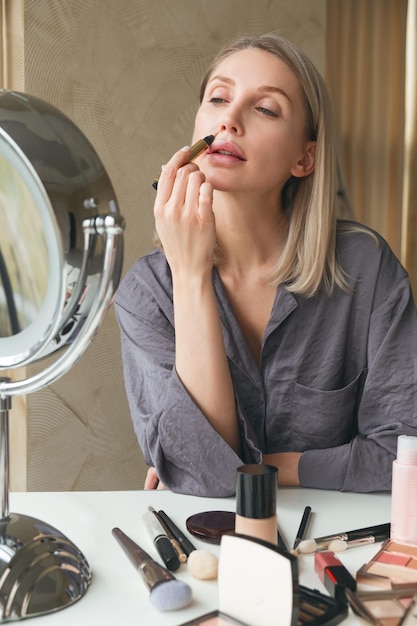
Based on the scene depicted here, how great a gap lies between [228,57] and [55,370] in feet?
2.36

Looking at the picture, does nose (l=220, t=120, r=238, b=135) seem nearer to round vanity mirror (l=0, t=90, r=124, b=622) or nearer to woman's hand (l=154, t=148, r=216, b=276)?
woman's hand (l=154, t=148, r=216, b=276)

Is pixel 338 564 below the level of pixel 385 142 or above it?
below

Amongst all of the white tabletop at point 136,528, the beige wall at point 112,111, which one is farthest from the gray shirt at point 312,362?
the beige wall at point 112,111

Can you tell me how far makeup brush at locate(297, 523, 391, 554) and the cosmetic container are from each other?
0.02 metres

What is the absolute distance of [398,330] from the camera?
104 cm

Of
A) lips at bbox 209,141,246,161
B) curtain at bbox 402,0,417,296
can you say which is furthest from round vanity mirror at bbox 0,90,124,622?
curtain at bbox 402,0,417,296

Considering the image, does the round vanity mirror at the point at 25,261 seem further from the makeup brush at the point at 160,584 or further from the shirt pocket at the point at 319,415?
the shirt pocket at the point at 319,415

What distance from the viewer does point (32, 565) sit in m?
0.56

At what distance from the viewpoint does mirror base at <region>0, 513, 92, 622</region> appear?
54 centimetres

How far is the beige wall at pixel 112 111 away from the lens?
1729 millimetres

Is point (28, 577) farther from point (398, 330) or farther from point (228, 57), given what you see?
point (228, 57)

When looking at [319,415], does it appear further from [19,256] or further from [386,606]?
[19,256]

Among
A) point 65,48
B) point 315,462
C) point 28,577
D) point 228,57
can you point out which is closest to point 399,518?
point 315,462

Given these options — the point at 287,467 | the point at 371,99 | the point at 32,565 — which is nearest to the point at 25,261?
the point at 32,565
